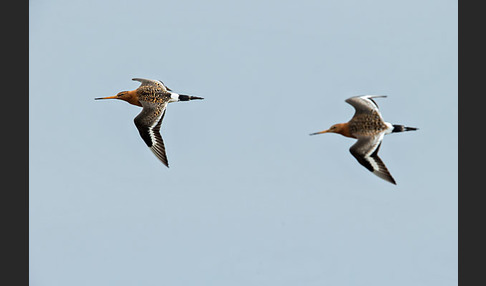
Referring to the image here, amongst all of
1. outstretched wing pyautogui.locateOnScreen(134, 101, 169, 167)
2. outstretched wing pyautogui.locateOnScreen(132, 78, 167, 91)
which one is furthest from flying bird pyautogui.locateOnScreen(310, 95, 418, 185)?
outstretched wing pyautogui.locateOnScreen(132, 78, 167, 91)

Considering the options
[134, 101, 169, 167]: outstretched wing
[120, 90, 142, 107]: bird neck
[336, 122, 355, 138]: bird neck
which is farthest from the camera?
[120, 90, 142, 107]: bird neck

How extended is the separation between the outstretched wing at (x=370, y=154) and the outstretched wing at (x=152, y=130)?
3868 millimetres

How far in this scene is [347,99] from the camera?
17.9 meters

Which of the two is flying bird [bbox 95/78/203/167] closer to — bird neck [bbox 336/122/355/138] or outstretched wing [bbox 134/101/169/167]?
outstretched wing [bbox 134/101/169/167]

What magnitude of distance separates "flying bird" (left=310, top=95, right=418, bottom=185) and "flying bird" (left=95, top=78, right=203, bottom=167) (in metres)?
3.48

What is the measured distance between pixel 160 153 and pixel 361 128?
13.4 ft

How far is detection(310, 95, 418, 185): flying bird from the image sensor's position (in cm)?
1752

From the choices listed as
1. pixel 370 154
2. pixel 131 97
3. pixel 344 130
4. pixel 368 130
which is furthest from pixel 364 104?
pixel 131 97

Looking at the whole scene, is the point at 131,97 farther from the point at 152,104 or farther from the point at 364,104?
the point at 364,104

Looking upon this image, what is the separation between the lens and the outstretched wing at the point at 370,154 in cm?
1742

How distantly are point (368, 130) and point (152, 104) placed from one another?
4495 millimetres

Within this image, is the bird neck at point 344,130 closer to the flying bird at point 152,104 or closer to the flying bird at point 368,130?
the flying bird at point 368,130

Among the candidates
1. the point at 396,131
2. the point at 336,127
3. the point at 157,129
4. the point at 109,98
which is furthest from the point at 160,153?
the point at 396,131

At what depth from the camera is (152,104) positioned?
1906 centimetres
